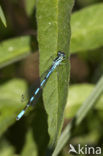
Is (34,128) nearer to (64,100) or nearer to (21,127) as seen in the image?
(21,127)

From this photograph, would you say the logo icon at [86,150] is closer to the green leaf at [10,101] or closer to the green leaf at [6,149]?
the green leaf at [6,149]

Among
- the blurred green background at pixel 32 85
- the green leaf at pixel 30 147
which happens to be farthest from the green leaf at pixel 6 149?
the green leaf at pixel 30 147

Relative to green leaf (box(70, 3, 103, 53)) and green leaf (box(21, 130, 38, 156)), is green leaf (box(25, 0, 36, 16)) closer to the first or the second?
green leaf (box(70, 3, 103, 53))

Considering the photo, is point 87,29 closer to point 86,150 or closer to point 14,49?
point 14,49


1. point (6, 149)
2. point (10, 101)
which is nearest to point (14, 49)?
point (10, 101)

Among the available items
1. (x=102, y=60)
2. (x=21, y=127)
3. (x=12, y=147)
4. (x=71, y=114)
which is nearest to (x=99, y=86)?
(x=71, y=114)

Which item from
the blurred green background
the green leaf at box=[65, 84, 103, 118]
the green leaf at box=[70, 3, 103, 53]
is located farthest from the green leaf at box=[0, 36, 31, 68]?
the green leaf at box=[65, 84, 103, 118]
